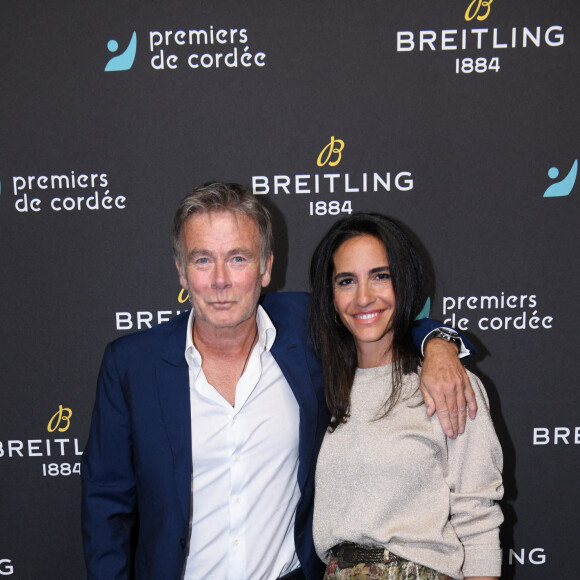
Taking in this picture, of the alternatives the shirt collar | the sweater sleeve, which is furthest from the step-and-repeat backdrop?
the sweater sleeve

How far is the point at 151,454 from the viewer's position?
5.44 feet

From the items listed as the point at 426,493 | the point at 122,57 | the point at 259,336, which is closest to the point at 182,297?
the point at 259,336

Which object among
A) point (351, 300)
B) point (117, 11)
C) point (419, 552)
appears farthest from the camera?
point (117, 11)

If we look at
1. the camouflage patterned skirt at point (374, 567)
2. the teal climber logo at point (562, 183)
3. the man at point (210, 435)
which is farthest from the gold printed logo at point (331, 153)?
the camouflage patterned skirt at point (374, 567)

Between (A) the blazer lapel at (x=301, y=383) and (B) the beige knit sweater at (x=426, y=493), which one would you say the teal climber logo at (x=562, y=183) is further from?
(A) the blazer lapel at (x=301, y=383)

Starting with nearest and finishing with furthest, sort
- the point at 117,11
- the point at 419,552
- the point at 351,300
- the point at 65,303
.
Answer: the point at 419,552, the point at 351,300, the point at 117,11, the point at 65,303

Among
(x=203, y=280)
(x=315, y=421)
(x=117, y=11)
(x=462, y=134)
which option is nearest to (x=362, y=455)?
(x=315, y=421)

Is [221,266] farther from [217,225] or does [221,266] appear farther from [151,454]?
[151,454]

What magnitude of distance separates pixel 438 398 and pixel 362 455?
0.88 feet

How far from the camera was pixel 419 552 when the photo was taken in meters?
1.47

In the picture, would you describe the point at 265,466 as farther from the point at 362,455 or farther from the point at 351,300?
the point at 351,300

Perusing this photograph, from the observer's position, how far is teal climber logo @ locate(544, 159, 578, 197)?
2258mm

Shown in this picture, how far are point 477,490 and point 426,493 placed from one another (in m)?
0.13

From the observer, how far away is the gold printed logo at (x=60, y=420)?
2385mm
